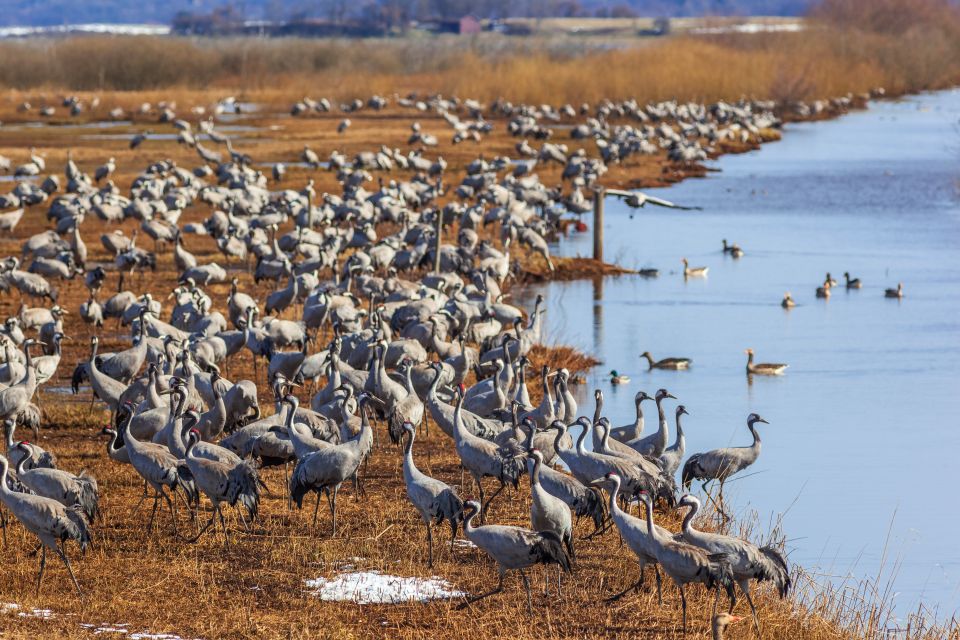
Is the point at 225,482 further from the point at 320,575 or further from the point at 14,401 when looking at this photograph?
the point at 14,401

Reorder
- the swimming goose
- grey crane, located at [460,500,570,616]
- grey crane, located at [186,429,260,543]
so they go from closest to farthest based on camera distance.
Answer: grey crane, located at [460,500,570,616] → grey crane, located at [186,429,260,543] → the swimming goose

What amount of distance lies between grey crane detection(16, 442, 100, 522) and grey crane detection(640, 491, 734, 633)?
13.7 ft

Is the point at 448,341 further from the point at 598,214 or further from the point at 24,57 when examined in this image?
the point at 24,57

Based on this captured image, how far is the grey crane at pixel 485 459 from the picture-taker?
1123 centimetres

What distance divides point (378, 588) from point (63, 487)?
246cm

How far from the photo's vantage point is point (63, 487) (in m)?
10.2

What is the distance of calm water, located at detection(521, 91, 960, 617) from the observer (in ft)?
41.8

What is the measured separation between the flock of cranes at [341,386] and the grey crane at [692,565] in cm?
1

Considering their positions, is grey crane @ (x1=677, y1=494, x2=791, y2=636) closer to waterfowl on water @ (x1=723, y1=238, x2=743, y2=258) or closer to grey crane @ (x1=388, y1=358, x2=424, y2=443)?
grey crane @ (x1=388, y1=358, x2=424, y2=443)

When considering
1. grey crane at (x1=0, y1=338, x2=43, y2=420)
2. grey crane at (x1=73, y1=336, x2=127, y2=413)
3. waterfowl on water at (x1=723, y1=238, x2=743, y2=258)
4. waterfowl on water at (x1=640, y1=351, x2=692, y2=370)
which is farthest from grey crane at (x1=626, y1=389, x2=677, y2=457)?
waterfowl on water at (x1=723, y1=238, x2=743, y2=258)

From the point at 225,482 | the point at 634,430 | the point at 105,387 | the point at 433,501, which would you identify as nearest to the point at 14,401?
the point at 105,387

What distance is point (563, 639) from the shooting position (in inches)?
346

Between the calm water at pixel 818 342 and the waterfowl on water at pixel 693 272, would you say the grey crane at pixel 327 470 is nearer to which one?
the calm water at pixel 818 342

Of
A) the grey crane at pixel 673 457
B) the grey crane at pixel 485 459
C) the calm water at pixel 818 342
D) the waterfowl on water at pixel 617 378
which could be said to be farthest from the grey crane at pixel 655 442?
the waterfowl on water at pixel 617 378
